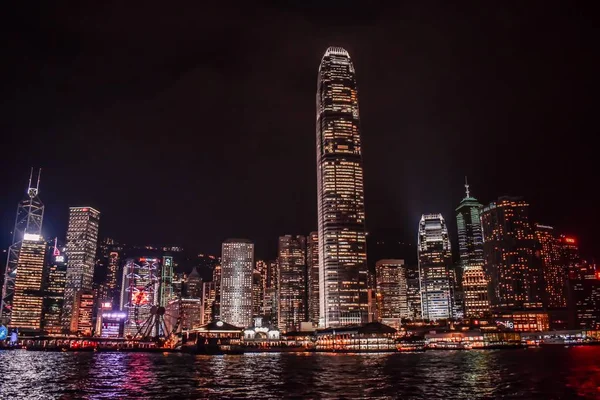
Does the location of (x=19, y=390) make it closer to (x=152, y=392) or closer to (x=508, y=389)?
(x=152, y=392)

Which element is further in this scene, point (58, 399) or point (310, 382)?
point (310, 382)

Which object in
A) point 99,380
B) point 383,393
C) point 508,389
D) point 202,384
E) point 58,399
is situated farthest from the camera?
point 99,380

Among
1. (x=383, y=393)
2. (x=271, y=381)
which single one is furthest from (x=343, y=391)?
(x=271, y=381)

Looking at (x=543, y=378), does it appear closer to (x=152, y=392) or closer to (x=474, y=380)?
(x=474, y=380)

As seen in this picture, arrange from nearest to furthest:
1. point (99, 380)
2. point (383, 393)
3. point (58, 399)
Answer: point (58, 399), point (383, 393), point (99, 380)

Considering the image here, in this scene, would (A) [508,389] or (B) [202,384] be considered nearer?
(A) [508,389]

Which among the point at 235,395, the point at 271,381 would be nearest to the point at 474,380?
the point at 271,381

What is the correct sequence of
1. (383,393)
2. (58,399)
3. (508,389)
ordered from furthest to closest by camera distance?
(508,389) < (383,393) < (58,399)

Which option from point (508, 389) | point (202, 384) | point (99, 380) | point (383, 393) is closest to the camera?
point (383, 393)
